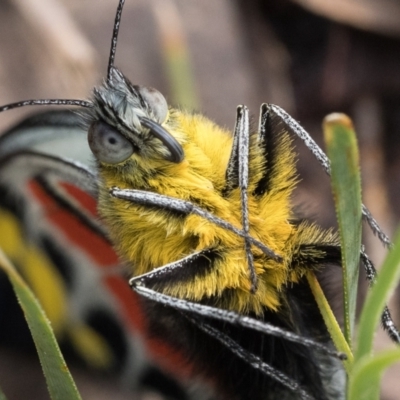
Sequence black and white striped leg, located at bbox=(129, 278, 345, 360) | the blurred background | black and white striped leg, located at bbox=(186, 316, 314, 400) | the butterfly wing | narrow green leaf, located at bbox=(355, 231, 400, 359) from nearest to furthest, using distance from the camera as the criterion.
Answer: narrow green leaf, located at bbox=(355, 231, 400, 359), black and white striped leg, located at bbox=(129, 278, 345, 360), black and white striped leg, located at bbox=(186, 316, 314, 400), the butterfly wing, the blurred background

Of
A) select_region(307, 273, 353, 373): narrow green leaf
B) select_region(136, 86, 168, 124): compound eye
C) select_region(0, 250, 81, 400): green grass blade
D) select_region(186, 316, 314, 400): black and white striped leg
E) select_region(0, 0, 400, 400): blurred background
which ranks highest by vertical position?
select_region(0, 0, 400, 400): blurred background

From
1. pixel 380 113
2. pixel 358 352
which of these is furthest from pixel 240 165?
pixel 380 113

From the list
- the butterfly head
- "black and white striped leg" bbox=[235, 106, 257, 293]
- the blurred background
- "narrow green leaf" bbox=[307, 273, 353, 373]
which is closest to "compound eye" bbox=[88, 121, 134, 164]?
the butterfly head

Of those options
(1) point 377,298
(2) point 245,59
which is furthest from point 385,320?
(2) point 245,59

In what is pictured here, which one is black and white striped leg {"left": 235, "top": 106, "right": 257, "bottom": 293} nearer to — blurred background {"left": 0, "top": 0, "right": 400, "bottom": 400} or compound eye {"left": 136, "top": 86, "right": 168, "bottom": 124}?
compound eye {"left": 136, "top": 86, "right": 168, "bottom": 124}

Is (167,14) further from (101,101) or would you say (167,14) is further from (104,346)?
(101,101)

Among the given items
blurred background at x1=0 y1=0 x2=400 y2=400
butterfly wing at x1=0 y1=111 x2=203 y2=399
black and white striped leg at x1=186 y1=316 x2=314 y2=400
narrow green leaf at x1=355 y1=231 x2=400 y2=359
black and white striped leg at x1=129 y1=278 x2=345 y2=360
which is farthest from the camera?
blurred background at x1=0 y1=0 x2=400 y2=400

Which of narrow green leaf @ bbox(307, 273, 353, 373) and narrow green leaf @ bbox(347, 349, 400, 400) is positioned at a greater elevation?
narrow green leaf @ bbox(307, 273, 353, 373)

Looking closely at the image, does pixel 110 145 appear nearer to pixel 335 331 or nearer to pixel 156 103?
pixel 156 103

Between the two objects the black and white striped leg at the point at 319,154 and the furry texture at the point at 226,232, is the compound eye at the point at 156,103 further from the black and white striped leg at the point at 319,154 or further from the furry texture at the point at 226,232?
the black and white striped leg at the point at 319,154
